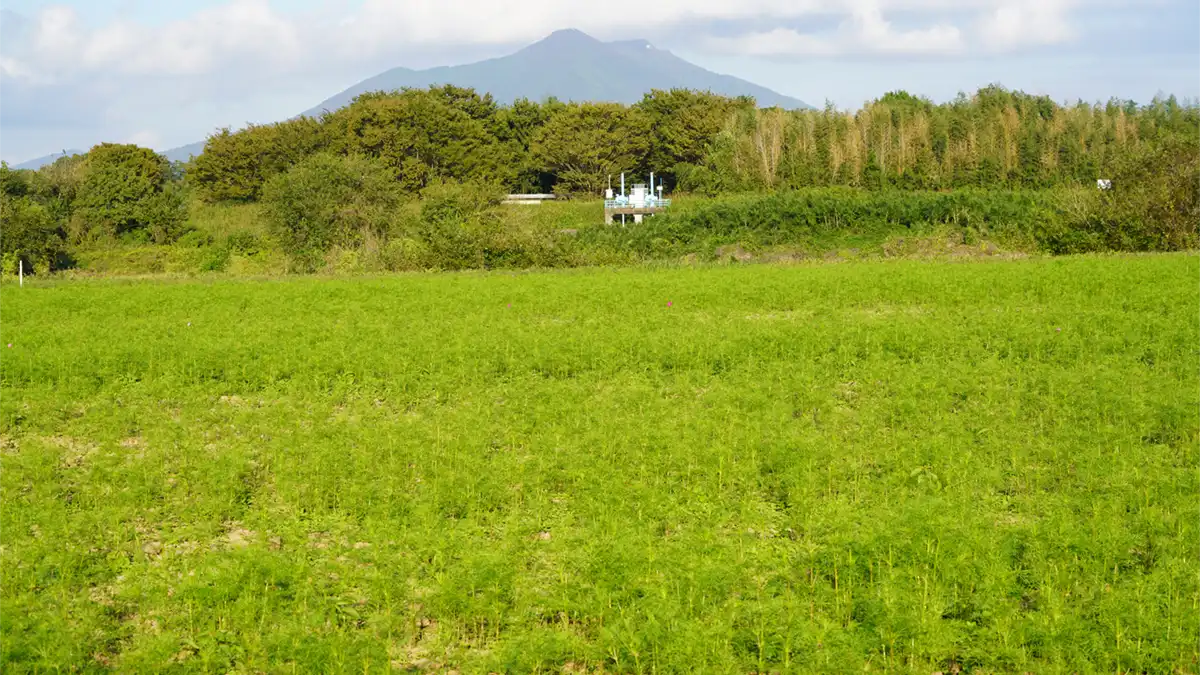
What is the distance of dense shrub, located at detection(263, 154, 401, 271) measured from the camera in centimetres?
4038

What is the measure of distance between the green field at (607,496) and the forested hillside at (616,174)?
18.2 metres

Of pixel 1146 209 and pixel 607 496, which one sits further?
pixel 1146 209

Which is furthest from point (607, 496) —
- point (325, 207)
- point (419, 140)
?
point (419, 140)

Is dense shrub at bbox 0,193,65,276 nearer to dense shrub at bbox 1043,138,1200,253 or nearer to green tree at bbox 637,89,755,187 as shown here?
green tree at bbox 637,89,755,187

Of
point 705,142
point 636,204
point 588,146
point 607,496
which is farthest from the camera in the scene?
point 705,142

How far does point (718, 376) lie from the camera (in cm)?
1462

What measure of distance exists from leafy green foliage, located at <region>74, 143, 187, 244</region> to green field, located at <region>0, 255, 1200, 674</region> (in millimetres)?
35343

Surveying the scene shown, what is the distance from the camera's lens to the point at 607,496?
29.9 ft

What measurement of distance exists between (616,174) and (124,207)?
2730 centimetres

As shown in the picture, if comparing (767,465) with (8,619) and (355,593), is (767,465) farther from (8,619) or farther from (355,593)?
(8,619)

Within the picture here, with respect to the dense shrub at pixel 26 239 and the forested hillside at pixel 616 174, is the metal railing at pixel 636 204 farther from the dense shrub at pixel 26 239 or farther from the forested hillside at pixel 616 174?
the dense shrub at pixel 26 239

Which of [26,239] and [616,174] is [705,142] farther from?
[26,239]

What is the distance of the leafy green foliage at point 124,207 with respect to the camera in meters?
51.1

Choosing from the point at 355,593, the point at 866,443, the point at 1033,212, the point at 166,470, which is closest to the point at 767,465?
the point at 866,443
